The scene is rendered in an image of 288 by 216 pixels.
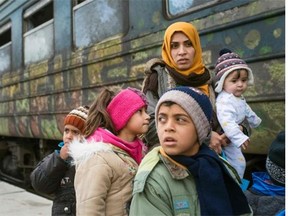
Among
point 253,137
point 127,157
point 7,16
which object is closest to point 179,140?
point 127,157

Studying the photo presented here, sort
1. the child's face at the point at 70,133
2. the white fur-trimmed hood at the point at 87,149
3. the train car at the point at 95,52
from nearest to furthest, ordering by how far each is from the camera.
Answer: the white fur-trimmed hood at the point at 87,149 → the child's face at the point at 70,133 → the train car at the point at 95,52

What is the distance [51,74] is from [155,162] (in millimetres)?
3610

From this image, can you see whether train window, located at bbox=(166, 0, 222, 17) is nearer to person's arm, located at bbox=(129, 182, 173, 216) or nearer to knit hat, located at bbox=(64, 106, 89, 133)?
knit hat, located at bbox=(64, 106, 89, 133)

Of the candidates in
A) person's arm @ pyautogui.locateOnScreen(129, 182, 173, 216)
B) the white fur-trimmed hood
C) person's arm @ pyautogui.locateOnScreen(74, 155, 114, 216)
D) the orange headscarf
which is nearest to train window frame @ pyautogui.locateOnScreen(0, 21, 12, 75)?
the orange headscarf

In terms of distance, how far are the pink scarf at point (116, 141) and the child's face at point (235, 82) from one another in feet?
1.78

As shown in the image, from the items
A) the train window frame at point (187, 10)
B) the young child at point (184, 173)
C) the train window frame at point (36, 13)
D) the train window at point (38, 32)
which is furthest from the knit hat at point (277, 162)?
the train window frame at point (36, 13)

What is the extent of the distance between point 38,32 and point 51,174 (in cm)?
347

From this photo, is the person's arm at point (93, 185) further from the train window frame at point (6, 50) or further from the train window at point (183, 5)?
the train window frame at point (6, 50)

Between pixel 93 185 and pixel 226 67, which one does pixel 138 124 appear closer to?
pixel 93 185

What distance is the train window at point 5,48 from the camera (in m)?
6.15

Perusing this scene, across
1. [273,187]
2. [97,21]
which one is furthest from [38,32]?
[273,187]

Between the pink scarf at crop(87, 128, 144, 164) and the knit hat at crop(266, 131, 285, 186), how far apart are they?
1.84ft

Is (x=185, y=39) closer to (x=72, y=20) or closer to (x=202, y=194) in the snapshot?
(x=202, y=194)

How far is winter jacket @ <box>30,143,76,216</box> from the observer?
211 centimetres
